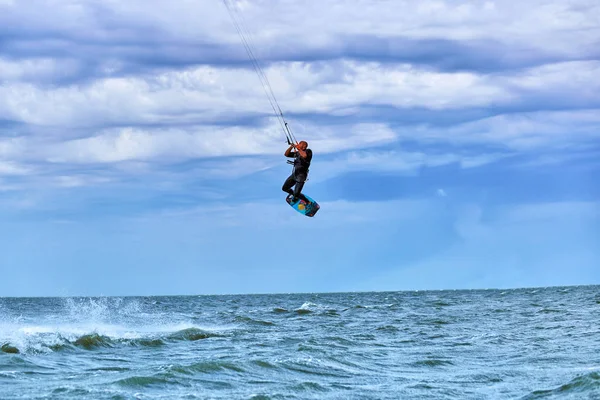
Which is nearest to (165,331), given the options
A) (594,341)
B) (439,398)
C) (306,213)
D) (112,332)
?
(112,332)

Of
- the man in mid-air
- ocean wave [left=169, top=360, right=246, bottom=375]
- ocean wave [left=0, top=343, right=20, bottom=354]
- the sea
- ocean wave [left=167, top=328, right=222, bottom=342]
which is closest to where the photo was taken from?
the sea

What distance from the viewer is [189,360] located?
80.5ft

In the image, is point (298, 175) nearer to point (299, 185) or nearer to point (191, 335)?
point (299, 185)

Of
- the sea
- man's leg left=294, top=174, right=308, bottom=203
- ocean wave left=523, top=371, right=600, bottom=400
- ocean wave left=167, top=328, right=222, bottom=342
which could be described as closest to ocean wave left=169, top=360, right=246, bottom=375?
the sea

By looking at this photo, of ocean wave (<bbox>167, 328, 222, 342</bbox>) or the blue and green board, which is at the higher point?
the blue and green board

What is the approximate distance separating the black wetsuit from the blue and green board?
469 millimetres

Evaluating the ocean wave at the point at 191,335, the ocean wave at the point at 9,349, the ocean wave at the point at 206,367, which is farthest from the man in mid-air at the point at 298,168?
the ocean wave at the point at 9,349

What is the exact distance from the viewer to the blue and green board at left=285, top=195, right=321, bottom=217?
2743cm

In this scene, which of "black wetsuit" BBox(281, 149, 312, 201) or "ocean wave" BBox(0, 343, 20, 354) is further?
"ocean wave" BBox(0, 343, 20, 354)

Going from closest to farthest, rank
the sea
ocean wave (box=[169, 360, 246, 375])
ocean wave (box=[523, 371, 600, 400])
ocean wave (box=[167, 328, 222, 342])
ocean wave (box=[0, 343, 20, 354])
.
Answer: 1. ocean wave (box=[523, 371, 600, 400])
2. the sea
3. ocean wave (box=[169, 360, 246, 375])
4. ocean wave (box=[0, 343, 20, 354])
5. ocean wave (box=[167, 328, 222, 342])

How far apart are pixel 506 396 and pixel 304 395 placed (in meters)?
4.44

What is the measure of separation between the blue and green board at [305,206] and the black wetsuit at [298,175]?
47cm

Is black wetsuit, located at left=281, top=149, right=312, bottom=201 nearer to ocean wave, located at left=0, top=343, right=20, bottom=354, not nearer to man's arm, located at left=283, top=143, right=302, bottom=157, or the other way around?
man's arm, located at left=283, top=143, right=302, bottom=157

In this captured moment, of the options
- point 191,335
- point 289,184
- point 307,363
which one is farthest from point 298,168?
point 191,335
